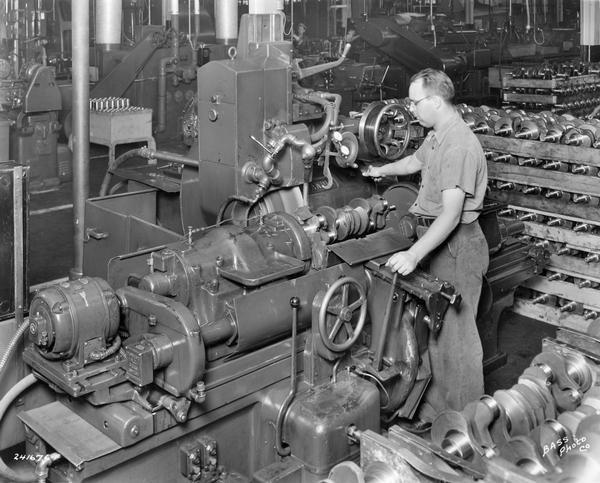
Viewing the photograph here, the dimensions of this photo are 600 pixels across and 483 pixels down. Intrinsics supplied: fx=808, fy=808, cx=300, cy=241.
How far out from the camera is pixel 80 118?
11.8 feet

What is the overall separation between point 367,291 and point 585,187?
152 cm

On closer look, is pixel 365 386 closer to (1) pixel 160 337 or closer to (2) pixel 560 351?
(1) pixel 160 337

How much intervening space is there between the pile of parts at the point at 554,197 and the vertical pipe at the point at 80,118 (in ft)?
6.44

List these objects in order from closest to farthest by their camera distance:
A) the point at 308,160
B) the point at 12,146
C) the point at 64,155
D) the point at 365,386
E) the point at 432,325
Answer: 1. the point at 365,386
2. the point at 432,325
3. the point at 308,160
4. the point at 12,146
5. the point at 64,155

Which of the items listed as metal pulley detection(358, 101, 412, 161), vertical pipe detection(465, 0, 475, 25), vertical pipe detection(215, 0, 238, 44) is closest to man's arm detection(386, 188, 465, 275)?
metal pulley detection(358, 101, 412, 161)

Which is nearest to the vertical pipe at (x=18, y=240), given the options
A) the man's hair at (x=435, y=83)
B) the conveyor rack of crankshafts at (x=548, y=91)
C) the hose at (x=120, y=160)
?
the hose at (x=120, y=160)

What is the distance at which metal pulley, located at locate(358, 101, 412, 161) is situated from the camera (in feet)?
11.2

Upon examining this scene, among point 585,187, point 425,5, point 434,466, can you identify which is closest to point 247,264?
point 434,466

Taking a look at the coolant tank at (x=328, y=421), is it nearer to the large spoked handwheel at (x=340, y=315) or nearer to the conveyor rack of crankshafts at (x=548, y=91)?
the large spoked handwheel at (x=340, y=315)

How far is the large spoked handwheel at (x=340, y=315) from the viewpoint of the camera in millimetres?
2475

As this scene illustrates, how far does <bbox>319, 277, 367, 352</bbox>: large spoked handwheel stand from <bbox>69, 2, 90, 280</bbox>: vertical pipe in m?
1.61

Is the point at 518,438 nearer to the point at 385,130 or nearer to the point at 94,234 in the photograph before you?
the point at 385,130

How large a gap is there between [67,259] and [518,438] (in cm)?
385

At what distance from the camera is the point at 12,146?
6160 mm
